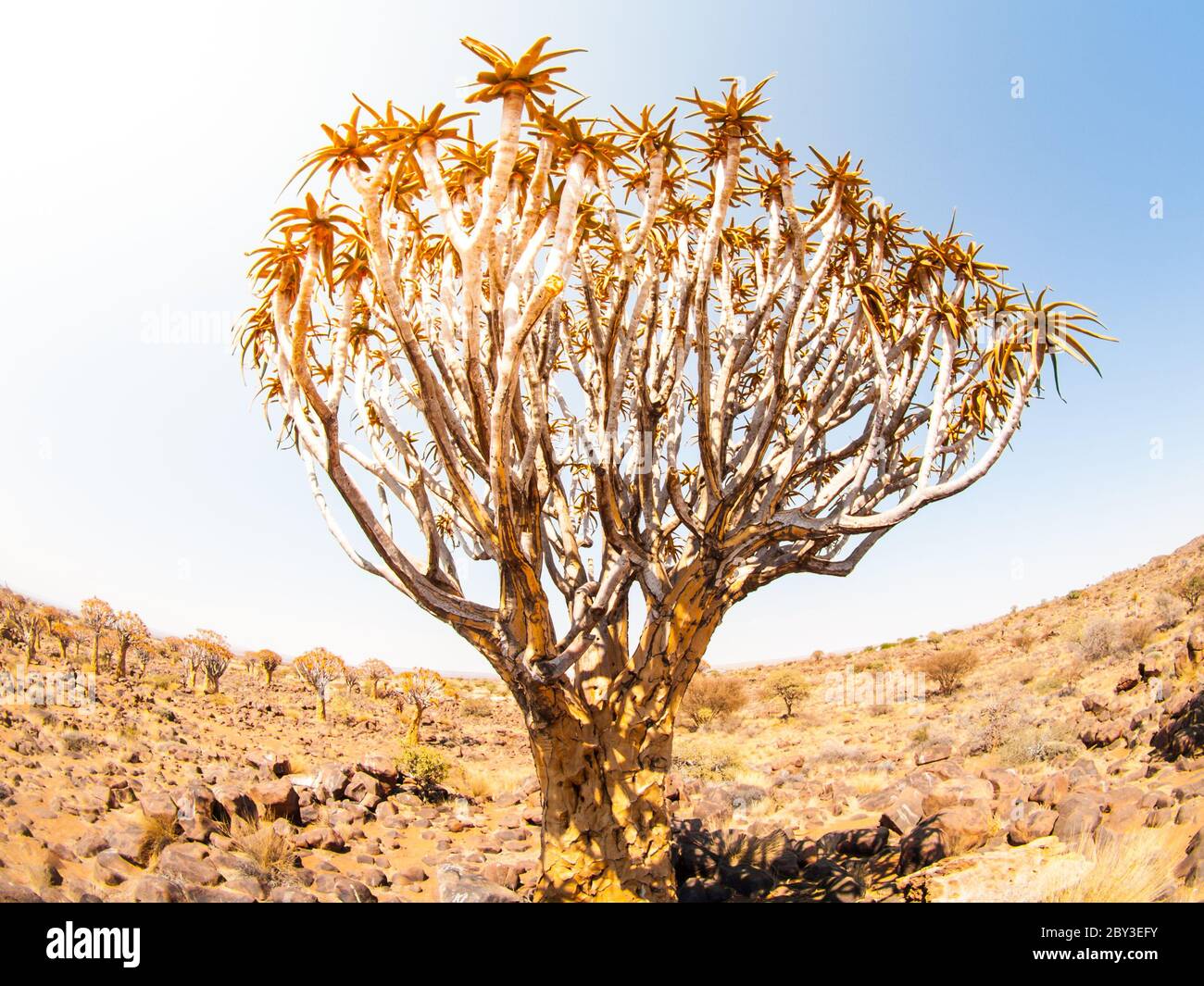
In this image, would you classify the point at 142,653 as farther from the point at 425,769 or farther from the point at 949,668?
the point at 949,668

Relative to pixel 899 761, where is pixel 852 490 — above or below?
above

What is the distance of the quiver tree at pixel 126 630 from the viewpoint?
21.9 metres

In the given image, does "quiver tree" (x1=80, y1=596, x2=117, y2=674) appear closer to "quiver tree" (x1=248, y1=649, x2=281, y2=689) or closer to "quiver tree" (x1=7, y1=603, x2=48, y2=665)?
"quiver tree" (x1=7, y1=603, x2=48, y2=665)

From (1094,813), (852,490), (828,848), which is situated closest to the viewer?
(852,490)

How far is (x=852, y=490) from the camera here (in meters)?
5.58

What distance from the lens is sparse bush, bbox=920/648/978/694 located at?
20078 millimetres

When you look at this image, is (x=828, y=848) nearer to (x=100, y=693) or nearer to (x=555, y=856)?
(x=555, y=856)

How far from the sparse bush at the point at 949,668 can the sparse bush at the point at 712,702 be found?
6.25 meters

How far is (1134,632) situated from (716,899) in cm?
1499

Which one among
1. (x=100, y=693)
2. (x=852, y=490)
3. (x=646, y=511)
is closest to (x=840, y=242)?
(x=852, y=490)

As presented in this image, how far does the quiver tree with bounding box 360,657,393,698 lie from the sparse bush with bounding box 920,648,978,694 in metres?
21.3

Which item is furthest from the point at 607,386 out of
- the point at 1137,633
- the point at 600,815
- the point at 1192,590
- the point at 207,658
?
the point at 207,658

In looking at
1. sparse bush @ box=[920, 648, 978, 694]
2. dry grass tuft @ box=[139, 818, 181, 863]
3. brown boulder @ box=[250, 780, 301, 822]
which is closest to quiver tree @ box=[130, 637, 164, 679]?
brown boulder @ box=[250, 780, 301, 822]
